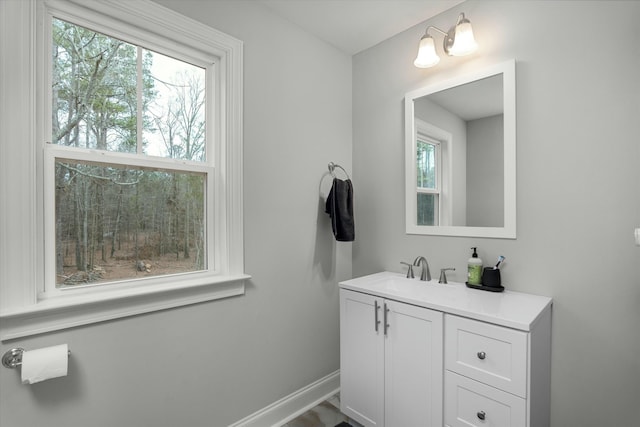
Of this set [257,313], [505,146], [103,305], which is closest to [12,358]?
[103,305]

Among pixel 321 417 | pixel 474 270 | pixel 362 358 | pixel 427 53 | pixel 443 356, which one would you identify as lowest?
pixel 321 417

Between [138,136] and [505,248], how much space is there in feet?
6.41

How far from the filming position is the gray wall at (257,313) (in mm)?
1260

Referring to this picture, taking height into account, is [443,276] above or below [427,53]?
below

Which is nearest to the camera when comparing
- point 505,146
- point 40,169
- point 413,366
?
point 40,169

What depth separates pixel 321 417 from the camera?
1.93m

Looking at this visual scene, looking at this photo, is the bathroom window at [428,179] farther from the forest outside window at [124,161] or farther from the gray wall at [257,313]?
the forest outside window at [124,161]

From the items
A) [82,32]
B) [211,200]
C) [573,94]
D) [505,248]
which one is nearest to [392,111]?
[573,94]

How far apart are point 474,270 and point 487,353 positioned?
0.54 m

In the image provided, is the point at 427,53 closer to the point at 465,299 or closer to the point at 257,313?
the point at 465,299

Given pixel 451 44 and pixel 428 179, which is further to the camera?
pixel 428 179

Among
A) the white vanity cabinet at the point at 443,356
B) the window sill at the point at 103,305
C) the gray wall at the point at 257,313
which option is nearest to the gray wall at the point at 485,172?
the white vanity cabinet at the point at 443,356

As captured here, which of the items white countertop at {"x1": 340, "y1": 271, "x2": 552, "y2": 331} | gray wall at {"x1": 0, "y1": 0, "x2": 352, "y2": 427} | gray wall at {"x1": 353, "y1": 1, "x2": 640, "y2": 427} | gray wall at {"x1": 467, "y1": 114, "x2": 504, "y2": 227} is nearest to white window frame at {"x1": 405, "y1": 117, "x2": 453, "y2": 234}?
gray wall at {"x1": 467, "y1": 114, "x2": 504, "y2": 227}

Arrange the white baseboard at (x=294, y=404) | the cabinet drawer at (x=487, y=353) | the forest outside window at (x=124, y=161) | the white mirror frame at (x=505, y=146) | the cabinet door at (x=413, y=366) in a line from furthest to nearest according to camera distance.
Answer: the white baseboard at (x=294, y=404), the white mirror frame at (x=505, y=146), the cabinet door at (x=413, y=366), the forest outside window at (x=124, y=161), the cabinet drawer at (x=487, y=353)
